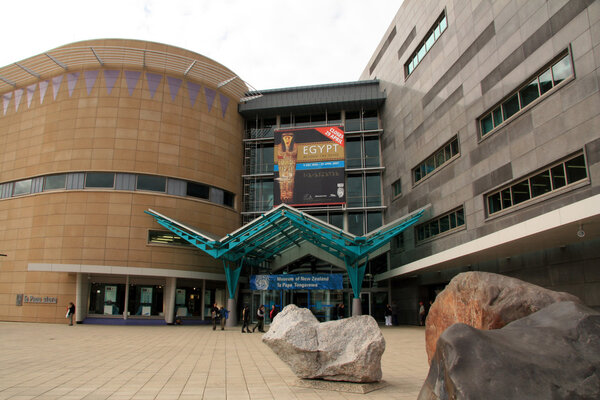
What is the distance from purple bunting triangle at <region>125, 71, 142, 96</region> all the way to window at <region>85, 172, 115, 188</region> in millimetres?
6191

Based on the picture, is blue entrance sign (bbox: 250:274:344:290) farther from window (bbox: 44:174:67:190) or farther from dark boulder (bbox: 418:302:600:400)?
dark boulder (bbox: 418:302:600:400)

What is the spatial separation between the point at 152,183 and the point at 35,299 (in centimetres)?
1058

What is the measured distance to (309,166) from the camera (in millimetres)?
35750

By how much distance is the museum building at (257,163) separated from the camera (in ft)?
62.0

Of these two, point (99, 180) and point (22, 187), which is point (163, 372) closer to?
point (99, 180)

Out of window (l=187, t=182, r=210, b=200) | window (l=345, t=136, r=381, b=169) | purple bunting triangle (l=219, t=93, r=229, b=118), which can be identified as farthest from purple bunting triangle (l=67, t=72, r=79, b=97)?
window (l=345, t=136, r=381, b=169)

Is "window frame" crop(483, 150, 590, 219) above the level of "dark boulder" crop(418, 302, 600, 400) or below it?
above

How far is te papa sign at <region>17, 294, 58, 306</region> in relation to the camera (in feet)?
93.2

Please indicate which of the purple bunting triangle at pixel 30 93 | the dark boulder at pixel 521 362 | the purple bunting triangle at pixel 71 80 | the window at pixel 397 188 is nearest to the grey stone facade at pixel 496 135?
the window at pixel 397 188

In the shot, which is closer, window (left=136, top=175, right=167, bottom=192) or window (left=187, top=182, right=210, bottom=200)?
window (left=136, top=175, right=167, bottom=192)

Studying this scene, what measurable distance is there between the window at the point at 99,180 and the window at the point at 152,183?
1.75 m

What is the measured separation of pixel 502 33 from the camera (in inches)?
776

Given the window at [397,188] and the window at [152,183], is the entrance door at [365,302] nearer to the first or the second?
the window at [397,188]

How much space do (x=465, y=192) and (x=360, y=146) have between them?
1607 centimetres
